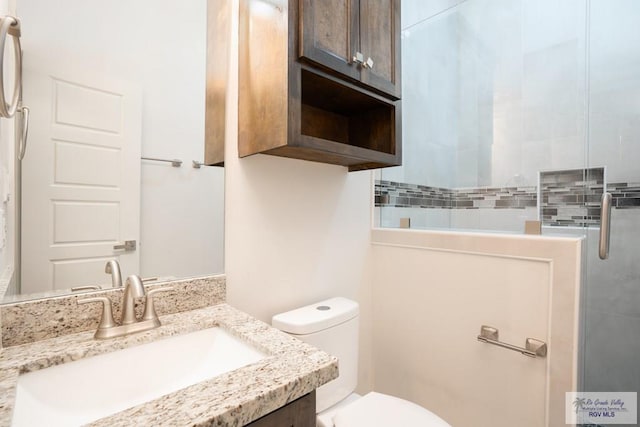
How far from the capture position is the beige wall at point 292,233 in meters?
1.17

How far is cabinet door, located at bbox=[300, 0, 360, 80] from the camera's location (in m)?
0.96

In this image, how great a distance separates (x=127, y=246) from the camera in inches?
38.6

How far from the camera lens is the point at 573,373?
1050 mm

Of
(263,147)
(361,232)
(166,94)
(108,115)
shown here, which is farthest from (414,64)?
(108,115)

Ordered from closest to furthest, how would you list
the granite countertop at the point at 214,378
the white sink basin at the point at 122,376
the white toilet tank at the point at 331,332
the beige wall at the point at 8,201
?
the granite countertop at the point at 214,378, the white sink basin at the point at 122,376, the beige wall at the point at 8,201, the white toilet tank at the point at 331,332

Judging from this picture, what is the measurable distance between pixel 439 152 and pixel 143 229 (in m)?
1.83

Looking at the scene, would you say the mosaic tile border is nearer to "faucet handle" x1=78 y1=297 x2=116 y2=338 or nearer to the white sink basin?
the white sink basin

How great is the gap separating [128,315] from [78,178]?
0.42 m

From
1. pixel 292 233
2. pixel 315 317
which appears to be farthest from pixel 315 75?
pixel 315 317

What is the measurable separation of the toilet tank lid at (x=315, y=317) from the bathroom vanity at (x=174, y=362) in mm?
206

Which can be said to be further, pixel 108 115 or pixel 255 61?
pixel 255 61

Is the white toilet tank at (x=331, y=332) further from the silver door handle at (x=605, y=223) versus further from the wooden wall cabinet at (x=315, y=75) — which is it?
the silver door handle at (x=605, y=223)

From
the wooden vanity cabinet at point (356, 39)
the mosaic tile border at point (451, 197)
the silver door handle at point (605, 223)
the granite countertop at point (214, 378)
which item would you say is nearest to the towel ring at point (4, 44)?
the granite countertop at point (214, 378)

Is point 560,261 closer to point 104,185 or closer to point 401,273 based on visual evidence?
point 401,273
